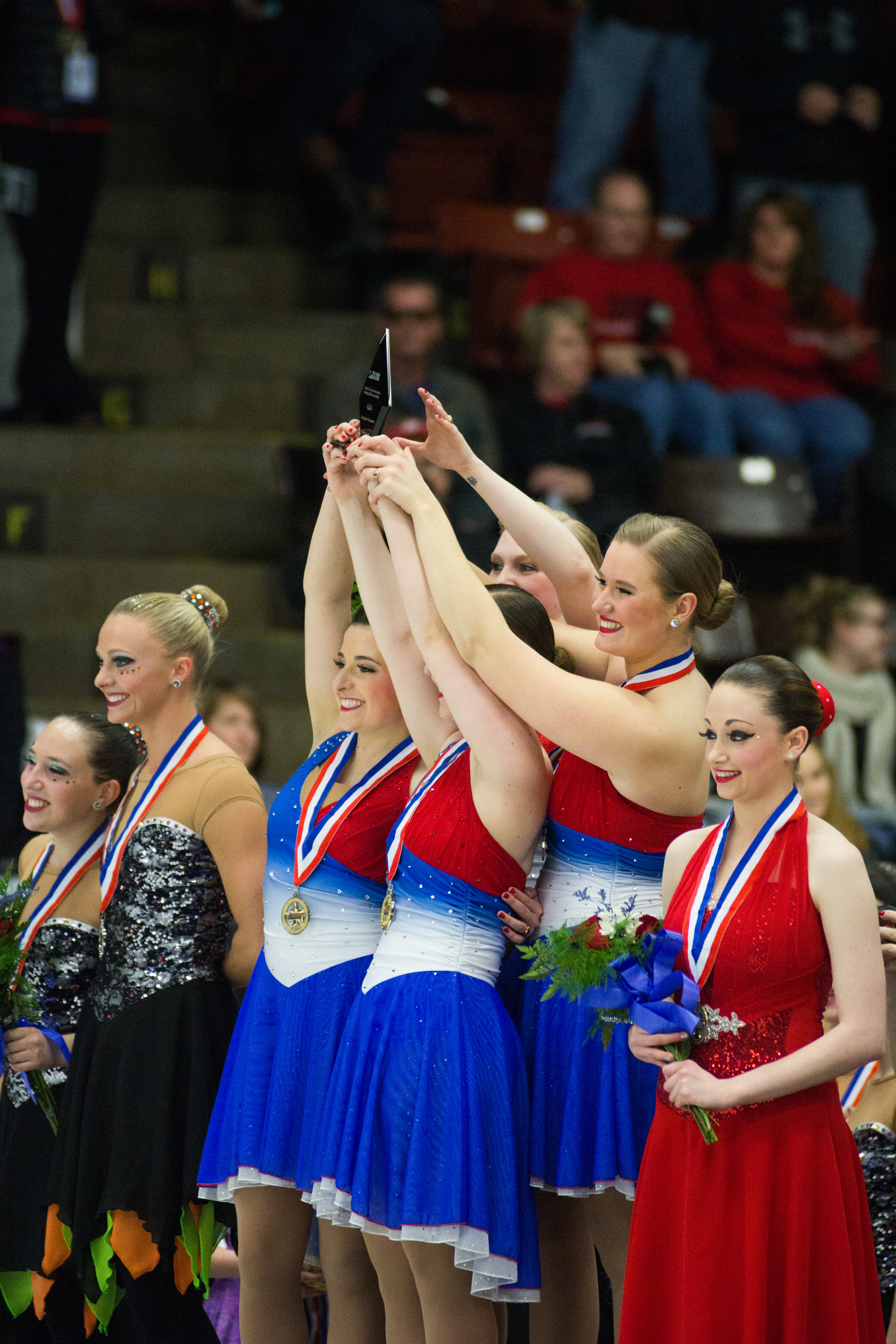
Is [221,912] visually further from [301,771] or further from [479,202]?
[479,202]

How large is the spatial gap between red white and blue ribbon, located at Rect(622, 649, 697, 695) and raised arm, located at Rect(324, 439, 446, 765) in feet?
1.07

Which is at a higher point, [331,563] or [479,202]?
[479,202]

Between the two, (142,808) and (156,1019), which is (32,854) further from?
(156,1019)

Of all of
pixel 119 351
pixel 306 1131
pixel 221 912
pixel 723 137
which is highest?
pixel 723 137

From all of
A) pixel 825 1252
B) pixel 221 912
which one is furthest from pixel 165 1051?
pixel 825 1252

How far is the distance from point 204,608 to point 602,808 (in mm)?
1034

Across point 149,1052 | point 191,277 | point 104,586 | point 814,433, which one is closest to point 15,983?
A: point 149,1052

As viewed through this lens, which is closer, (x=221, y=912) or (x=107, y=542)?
(x=221, y=912)

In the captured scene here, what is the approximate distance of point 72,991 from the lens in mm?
3201

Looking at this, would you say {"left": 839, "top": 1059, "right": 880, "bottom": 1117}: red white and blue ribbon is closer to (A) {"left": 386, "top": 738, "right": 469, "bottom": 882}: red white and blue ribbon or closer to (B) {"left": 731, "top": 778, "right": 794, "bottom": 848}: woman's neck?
(B) {"left": 731, "top": 778, "right": 794, "bottom": 848}: woman's neck

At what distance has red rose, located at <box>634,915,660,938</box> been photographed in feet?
7.61

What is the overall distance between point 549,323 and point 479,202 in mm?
2096

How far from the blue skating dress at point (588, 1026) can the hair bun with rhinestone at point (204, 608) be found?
3.00ft

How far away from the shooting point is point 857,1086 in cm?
288
